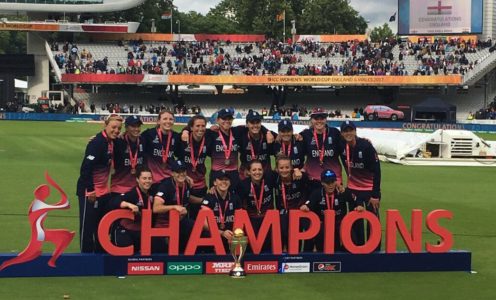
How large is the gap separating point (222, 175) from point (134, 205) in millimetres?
1100

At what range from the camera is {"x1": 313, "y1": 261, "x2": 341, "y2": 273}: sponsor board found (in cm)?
949

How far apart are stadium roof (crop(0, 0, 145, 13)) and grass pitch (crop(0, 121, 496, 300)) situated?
164 feet

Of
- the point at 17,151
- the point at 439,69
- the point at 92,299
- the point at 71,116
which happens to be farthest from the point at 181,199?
the point at 439,69

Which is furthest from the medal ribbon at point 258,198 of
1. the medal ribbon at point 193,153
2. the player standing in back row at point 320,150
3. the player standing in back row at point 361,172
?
the player standing in back row at point 361,172

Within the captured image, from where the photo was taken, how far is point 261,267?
9383 mm

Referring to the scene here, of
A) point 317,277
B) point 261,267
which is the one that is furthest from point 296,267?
point 261,267

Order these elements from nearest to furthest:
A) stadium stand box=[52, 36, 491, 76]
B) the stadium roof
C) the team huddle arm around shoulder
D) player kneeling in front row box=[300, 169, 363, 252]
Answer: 1. the team huddle arm around shoulder
2. player kneeling in front row box=[300, 169, 363, 252]
3. stadium stand box=[52, 36, 491, 76]
4. the stadium roof

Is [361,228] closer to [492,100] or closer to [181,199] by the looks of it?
[181,199]

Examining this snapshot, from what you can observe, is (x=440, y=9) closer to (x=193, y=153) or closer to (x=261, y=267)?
(x=193, y=153)

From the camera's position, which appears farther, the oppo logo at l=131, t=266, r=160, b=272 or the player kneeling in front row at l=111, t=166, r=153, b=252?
the player kneeling in front row at l=111, t=166, r=153, b=252

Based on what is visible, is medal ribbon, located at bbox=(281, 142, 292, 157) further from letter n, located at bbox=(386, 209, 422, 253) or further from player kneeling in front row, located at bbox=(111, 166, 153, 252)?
player kneeling in front row, located at bbox=(111, 166, 153, 252)

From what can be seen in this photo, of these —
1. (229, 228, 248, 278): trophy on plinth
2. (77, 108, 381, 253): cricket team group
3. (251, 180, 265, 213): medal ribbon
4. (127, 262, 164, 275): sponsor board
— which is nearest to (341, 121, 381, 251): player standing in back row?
(77, 108, 381, 253): cricket team group

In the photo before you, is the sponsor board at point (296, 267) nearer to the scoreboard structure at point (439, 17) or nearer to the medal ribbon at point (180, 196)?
the medal ribbon at point (180, 196)

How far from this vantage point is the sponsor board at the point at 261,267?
30.7 feet
